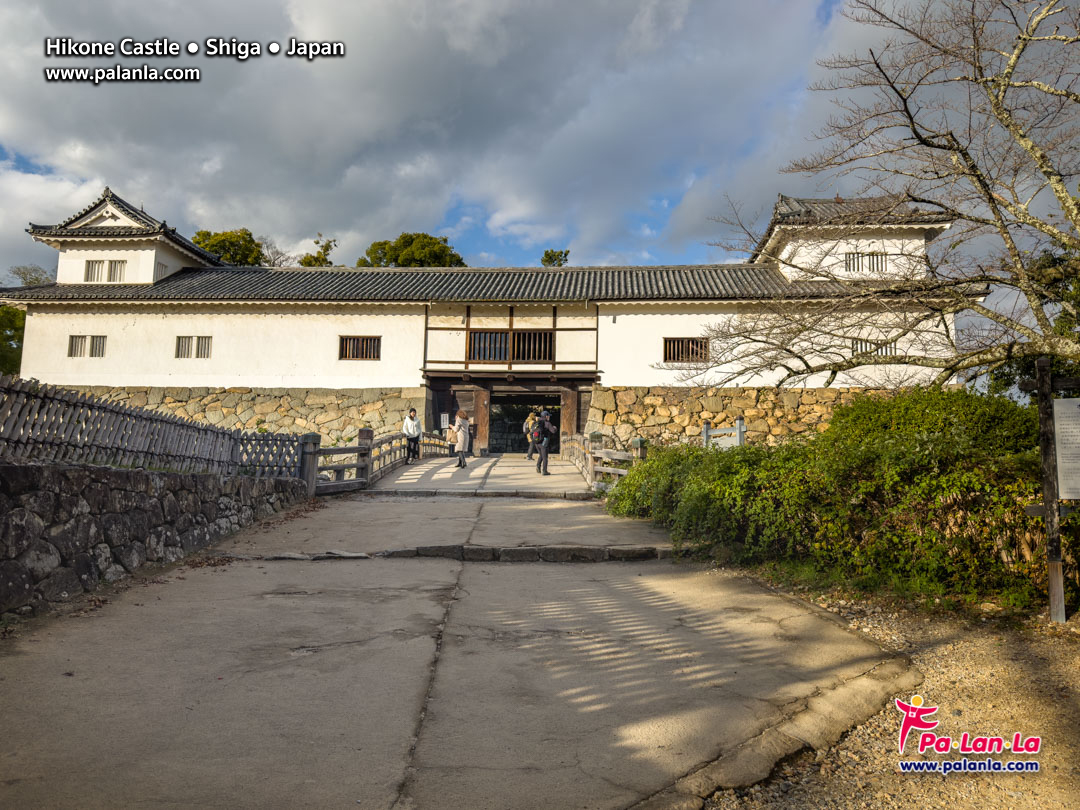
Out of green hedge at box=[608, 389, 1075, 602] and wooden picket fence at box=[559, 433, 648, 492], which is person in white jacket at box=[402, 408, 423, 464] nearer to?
wooden picket fence at box=[559, 433, 648, 492]

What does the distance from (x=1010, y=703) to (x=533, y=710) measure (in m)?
2.58

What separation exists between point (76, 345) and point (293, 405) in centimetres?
808

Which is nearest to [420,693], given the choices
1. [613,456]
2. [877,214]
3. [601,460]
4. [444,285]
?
Answer: [877,214]

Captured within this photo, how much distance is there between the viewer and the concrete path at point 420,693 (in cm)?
266

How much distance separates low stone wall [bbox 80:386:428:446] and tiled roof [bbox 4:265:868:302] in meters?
3.23

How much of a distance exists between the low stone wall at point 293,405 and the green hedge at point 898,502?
16559 millimetres

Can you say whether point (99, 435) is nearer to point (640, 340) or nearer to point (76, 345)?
point (640, 340)

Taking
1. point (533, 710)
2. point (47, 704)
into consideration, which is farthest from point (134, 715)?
point (533, 710)

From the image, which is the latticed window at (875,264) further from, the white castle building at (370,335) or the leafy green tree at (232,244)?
the leafy green tree at (232,244)

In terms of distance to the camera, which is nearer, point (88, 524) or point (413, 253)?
point (88, 524)

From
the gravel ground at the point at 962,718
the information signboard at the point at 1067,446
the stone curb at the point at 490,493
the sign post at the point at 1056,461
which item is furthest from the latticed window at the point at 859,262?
the stone curb at the point at 490,493

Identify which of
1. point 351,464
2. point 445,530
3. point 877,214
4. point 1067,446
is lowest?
point 445,530

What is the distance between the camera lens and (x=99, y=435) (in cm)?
646

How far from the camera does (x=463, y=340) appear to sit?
Result: 77.1ft
